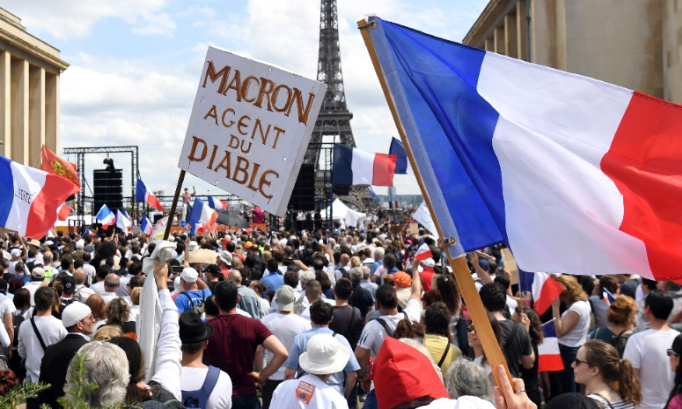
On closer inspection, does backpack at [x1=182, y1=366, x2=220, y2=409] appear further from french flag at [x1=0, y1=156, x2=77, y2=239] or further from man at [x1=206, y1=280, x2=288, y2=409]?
→ french flag at [x1=0, y1=156, x2=77, y2=239]

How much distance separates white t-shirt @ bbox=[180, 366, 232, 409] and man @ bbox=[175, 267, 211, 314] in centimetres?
259

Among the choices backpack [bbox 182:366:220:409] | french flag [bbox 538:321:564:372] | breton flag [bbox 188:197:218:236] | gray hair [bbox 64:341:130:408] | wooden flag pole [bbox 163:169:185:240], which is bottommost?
french flag [bbox 538:321:564:372]

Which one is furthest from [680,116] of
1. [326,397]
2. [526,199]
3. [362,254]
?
[362,254]

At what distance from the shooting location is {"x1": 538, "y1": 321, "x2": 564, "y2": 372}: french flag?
6.75 meters

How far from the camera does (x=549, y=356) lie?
272 inches

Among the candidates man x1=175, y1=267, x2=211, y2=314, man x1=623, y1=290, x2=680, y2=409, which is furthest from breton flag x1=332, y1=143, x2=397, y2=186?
man x1=623, y1=290, x2=680, y2=409

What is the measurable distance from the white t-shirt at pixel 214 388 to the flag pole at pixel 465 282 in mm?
1994

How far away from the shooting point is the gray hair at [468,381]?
13.3 feet

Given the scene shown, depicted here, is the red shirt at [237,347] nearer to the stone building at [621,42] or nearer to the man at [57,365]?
the man at [57,365]

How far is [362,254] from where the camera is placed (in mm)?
13391

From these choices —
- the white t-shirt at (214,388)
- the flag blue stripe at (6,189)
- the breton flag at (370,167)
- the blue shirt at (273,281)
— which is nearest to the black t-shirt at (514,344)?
the white t-shirt at (214,388)

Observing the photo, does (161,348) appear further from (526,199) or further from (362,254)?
(362,254)

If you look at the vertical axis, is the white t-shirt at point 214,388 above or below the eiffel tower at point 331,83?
below

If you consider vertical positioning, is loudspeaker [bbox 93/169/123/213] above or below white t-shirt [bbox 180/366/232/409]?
above
